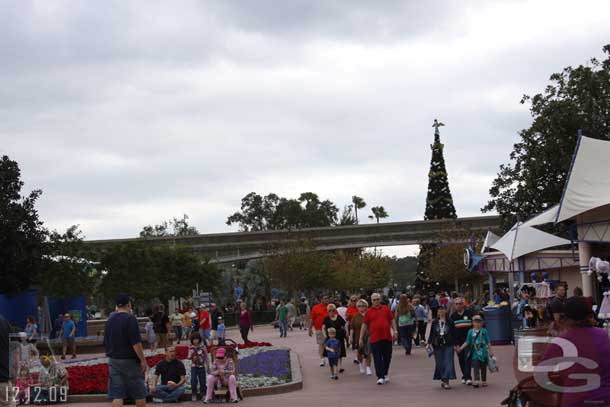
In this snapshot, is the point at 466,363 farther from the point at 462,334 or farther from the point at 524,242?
the point at 524,242

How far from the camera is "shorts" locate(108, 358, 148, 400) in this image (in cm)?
1159

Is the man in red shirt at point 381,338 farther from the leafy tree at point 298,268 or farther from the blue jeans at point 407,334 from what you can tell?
the leafy tree at point 298,268

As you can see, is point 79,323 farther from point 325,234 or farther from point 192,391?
point 325,234

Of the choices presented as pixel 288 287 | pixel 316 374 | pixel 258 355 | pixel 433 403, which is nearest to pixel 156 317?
pixel 258 355

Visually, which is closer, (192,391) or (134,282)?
(192,391)

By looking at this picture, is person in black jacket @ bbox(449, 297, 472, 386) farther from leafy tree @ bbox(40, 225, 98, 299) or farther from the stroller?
leafy tree @ bbox(40, 225, 98, 299)

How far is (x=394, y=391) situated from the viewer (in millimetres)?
16453

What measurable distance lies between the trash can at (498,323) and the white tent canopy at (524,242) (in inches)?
92.1

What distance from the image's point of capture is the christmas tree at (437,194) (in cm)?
7469

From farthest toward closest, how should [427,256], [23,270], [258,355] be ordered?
[427,256] < [23,270] < [258,355]

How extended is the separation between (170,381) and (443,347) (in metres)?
4.97

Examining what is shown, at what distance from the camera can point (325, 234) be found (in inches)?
3620

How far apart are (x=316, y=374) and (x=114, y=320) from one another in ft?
33.0

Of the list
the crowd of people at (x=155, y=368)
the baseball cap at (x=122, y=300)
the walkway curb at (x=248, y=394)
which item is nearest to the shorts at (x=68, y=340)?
the crowd of people at (x=155, y=368)
